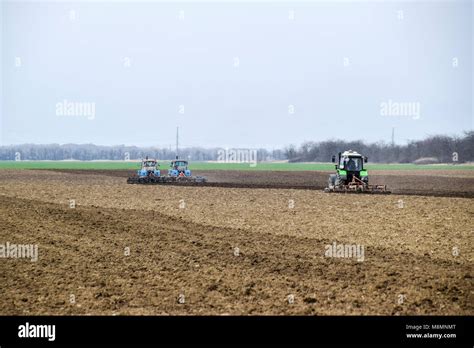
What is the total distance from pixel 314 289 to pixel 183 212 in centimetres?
1104

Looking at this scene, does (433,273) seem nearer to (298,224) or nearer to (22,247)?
(298,224)

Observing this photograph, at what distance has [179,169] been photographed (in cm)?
3891

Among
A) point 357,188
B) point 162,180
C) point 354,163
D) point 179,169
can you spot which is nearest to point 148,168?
point 162,180

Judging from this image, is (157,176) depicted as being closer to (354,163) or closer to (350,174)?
(350,174)

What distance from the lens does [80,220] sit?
16203 millimetres

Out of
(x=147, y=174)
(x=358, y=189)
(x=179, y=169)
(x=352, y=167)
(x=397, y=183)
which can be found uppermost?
(x=352, y=167)

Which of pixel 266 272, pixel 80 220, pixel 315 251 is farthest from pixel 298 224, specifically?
pixel 80 220

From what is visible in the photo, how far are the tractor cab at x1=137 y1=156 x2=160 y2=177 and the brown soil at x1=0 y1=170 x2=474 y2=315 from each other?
664 inches

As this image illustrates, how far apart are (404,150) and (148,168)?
315 feet

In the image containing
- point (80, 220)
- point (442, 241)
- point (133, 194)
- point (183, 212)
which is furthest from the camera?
point (133, 194)

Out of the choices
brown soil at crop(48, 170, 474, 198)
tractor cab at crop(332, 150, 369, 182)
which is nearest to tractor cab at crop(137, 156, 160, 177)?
brown soil at crop(48, 170, 474, 198)

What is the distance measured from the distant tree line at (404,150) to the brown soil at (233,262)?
90723mm

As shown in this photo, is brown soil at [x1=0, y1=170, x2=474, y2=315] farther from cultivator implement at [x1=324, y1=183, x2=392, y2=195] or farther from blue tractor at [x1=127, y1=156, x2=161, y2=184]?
blue tractor at [x1=127, y1=156, x2=161, y2=184]
